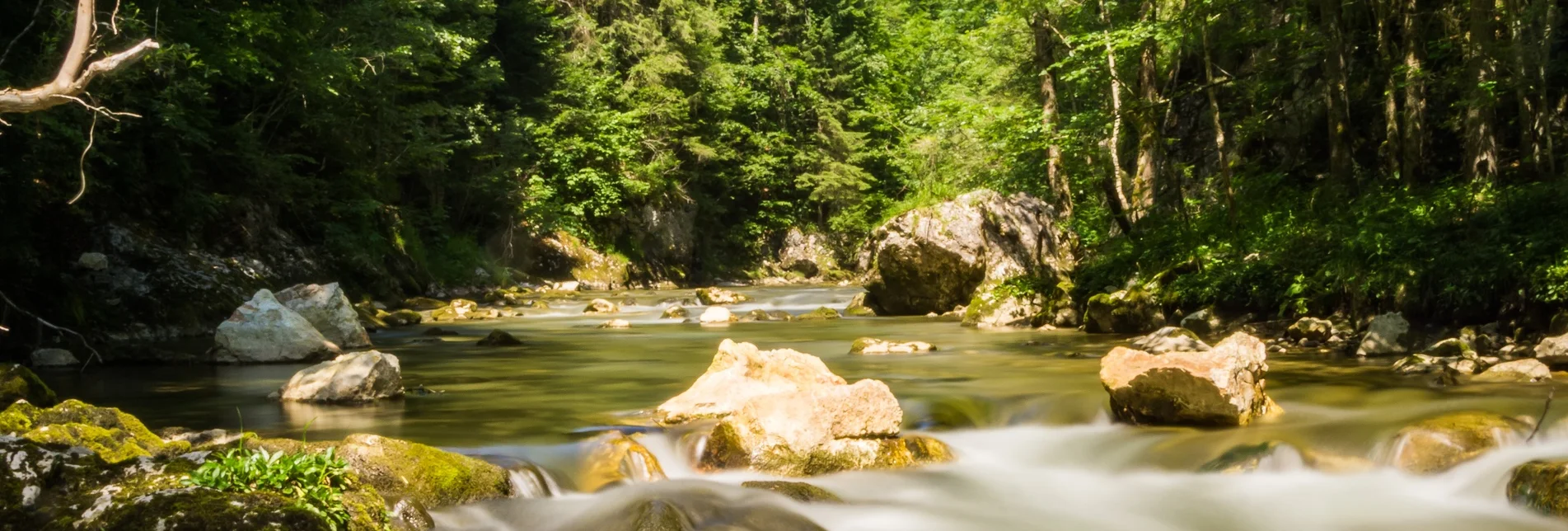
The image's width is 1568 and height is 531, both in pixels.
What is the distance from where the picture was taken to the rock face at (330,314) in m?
14.5

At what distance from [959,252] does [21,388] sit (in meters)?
16.0

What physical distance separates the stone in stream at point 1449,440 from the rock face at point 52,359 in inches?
532

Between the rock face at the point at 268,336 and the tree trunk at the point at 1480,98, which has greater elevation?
the tree trunk at the point at 1480,98

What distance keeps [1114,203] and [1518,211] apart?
7739 millimetres

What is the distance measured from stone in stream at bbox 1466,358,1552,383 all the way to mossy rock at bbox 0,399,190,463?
10.5 m

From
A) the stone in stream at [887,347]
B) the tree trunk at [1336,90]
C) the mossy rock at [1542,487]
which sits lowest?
the mossy rock at [1542,487]

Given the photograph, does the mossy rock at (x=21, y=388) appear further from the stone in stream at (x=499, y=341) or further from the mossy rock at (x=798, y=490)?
the stone in stream at (x=499, y=341)

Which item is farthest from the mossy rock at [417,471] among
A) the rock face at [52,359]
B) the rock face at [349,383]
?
the rock face at [52,359]

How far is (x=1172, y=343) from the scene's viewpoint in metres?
12.0

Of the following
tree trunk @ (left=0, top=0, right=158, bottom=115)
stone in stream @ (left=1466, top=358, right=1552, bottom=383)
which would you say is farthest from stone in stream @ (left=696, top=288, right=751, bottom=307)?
tree trunk @ (left=0, top=0, right=158, bottom=115)

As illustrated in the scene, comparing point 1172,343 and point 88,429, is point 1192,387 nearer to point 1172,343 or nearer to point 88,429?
point 1172,343

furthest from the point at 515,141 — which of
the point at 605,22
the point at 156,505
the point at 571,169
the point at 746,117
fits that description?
the point at 156,505

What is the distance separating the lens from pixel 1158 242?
17.6 meters

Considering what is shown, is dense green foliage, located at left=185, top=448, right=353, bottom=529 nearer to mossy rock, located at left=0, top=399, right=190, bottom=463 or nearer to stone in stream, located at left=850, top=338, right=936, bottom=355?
mossy rock, located at left=0, top=399, right=190, bottom=463
